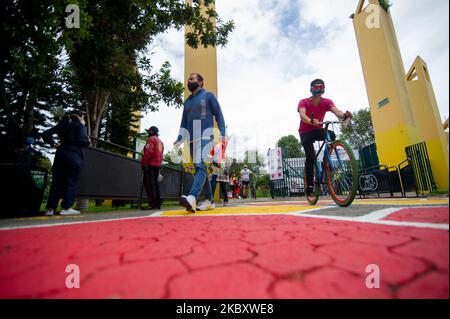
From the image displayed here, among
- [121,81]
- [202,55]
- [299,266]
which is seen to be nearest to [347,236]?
[299,266]

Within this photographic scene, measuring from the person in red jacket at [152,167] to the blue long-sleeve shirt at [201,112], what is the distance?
6.68 feet

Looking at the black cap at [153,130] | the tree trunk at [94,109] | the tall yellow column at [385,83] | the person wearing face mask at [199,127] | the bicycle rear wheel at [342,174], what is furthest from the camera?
the tall yellow column at [385,83]

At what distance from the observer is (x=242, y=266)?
2.60 feet

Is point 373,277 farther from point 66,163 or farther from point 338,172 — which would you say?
point 66,163

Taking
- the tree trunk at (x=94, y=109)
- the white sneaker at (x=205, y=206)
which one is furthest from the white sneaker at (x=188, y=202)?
the tree trunk at (x=94, y=109)

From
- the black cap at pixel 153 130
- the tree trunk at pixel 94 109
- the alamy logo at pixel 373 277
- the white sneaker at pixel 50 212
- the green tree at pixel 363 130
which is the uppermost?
the green tree at pixel 363 130

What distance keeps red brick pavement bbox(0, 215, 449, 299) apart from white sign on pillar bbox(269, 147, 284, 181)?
1218 cm

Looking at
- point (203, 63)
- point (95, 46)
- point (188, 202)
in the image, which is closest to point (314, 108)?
point (188, 202)

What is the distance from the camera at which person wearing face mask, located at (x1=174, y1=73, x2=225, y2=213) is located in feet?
10.8

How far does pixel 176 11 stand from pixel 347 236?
858cm

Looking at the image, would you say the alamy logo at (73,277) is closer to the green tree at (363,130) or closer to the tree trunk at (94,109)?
the tree trunk at (94,109)

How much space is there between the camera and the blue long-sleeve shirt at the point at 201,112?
3.41 metres

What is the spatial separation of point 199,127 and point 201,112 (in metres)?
0.29
